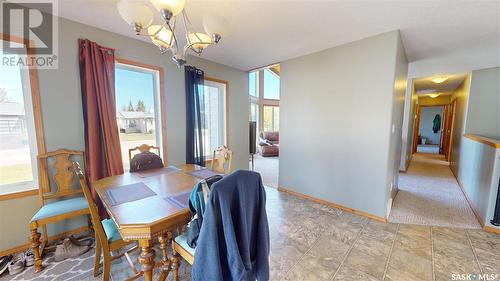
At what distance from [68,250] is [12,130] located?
1.27m

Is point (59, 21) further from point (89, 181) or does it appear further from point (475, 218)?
point (475, 218)

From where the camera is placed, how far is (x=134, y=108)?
8.72 feet

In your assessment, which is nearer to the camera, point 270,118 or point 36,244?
point 36,244

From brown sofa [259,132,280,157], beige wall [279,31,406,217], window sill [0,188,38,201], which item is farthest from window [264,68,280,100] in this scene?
window sill [0,188,38,201]

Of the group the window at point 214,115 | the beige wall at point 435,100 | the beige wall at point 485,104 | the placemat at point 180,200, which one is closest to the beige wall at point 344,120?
the window at point 214,115

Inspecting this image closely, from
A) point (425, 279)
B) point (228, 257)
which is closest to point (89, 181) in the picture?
point (228, 257)

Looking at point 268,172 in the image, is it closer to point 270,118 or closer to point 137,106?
point 137,106

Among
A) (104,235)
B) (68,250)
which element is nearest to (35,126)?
(68,250)

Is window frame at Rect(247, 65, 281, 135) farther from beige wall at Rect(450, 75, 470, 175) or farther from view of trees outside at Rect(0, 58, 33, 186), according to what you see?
view of trees outside at Rect(0, 58, 33, 186)

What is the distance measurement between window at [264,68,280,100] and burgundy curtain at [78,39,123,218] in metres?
6.92

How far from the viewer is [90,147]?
216cm

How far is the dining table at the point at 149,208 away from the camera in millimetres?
1139

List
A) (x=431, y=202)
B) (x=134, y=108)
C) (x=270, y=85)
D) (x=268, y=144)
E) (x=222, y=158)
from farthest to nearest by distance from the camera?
(x=270, y=85)
(x=268, y=144)
(x=431, y=202)
(x=134, y=108)
(x=222, y=158)

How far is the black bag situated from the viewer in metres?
2.22
